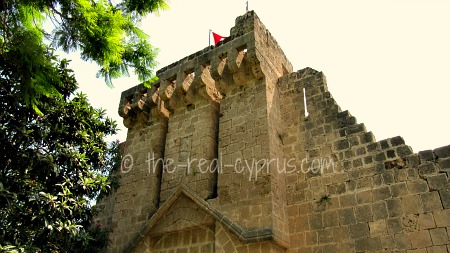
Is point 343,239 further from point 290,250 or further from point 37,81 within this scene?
point 37,81

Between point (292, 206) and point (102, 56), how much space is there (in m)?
4.21

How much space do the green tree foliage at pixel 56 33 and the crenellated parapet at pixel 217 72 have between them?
8.51 ft

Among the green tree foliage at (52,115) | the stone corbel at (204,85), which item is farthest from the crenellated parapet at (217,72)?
the green tree foliage at (52,115)

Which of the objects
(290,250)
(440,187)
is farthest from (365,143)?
(290,250)

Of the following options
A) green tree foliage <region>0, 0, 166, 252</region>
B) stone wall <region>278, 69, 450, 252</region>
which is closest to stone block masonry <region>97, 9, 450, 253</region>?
stone wall <region>278, 69, 450, 252</region>

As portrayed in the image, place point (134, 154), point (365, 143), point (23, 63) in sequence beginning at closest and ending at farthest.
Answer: point (23, 63) → point (365, 143) → point (134, 154)

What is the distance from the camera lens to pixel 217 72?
8406 millimetres

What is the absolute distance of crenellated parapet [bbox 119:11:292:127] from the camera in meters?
8.21

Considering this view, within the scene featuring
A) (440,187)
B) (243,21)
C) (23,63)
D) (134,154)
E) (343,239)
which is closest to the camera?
(23,63)

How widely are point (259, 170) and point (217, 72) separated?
8.31 ft

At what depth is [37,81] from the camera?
218 inches

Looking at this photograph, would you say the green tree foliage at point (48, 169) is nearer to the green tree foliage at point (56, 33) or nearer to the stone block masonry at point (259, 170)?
the green tree foliage at point (56, 33)

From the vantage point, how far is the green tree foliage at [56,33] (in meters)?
5.40

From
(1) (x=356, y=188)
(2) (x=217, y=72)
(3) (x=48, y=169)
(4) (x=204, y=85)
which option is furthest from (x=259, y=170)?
(3) (x=48, y=169)
